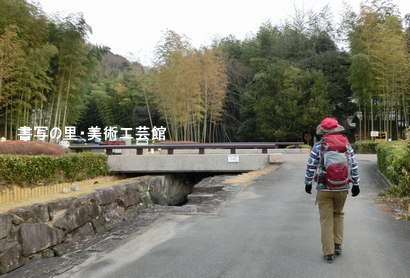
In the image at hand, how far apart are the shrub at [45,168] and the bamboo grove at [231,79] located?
15.7 ft

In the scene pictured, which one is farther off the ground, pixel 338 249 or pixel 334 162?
pixel 334 162

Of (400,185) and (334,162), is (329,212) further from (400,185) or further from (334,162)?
(400,185)

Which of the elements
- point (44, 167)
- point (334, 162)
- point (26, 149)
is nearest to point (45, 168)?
point (44, 167)

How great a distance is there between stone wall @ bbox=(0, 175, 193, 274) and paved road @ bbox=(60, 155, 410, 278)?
1.09 metres

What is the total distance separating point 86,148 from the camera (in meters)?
13.2

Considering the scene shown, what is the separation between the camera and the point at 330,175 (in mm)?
3535

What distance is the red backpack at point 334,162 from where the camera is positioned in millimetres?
3527

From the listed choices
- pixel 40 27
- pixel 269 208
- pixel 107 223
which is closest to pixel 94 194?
pixel 107 223

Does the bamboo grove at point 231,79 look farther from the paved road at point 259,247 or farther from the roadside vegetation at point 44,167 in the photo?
the paved road at point 259,247

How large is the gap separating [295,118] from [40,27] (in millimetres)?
15235

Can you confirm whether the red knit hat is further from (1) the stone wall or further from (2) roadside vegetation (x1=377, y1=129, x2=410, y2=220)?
(1) the stone wall

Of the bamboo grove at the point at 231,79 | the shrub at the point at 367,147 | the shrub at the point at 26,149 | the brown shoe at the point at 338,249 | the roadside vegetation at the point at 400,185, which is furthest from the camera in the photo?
the shrub at the point at 367,147

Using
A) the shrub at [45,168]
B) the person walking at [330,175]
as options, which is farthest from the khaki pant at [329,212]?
the shrub at [45,168]

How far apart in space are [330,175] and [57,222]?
3.44 metres
